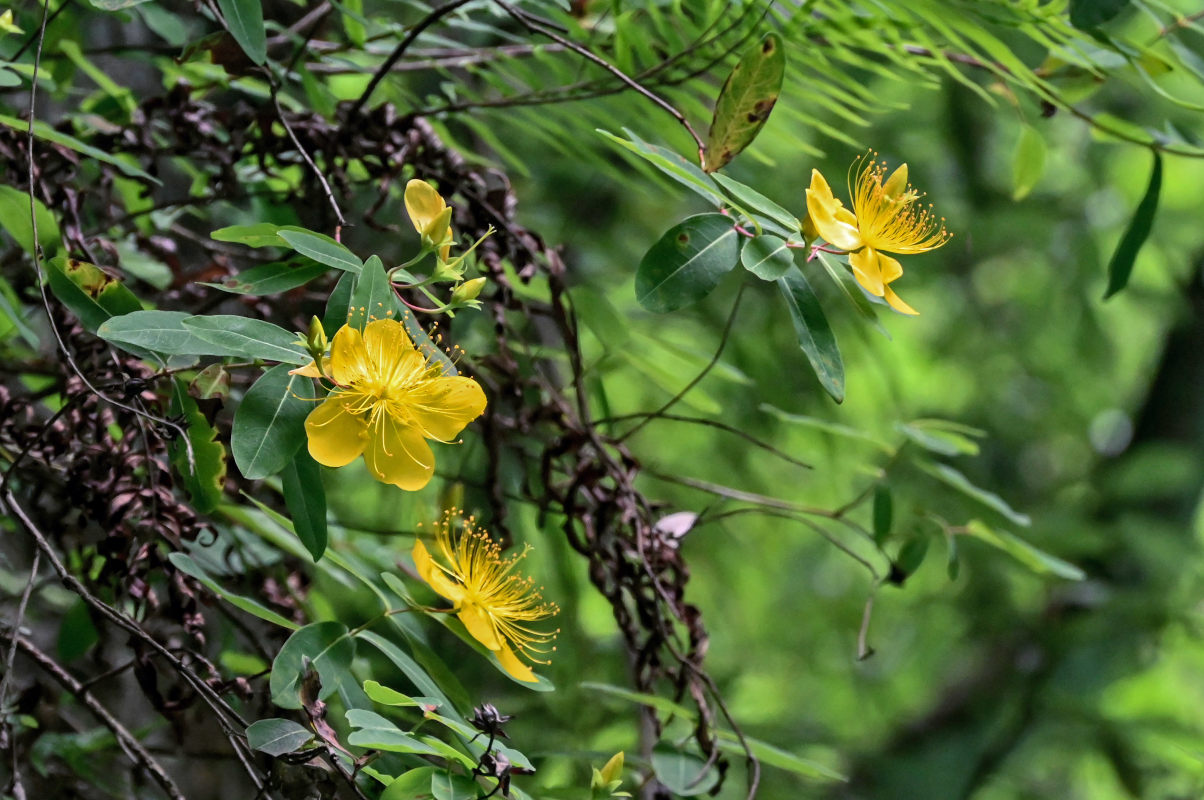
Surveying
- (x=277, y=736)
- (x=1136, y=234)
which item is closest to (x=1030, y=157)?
(x=1136, y=234)

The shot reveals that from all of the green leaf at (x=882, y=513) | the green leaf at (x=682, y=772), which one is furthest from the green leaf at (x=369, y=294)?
the green leaf at (x=882, y=513)

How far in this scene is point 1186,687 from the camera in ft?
8.21

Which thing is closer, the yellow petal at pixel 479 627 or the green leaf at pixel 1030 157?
the yellow petal at pixel 479 627

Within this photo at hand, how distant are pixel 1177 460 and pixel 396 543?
1.43 meters

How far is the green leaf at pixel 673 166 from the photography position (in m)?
0.48

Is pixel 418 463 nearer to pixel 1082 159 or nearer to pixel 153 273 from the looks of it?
pixel 153 273

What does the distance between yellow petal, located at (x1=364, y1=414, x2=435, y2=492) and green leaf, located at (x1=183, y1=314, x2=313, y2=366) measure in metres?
0.06

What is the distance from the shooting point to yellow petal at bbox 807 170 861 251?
52cm

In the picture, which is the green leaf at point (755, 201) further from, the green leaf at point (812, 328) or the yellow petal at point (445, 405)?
the yellow petal at point (445, 405)

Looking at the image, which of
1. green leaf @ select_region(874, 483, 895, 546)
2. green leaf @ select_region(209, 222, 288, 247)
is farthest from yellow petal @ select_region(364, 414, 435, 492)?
green leaf @ select_region(874, 483, 895, 546)

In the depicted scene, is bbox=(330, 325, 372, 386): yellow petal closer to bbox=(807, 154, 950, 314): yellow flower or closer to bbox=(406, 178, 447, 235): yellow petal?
bbox=(406, 178, 447, 235): yellow petal

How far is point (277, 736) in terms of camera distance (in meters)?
0.49

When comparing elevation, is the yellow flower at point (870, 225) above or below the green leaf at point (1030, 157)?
above

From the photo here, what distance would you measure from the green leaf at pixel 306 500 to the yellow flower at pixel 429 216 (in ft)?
0.38
